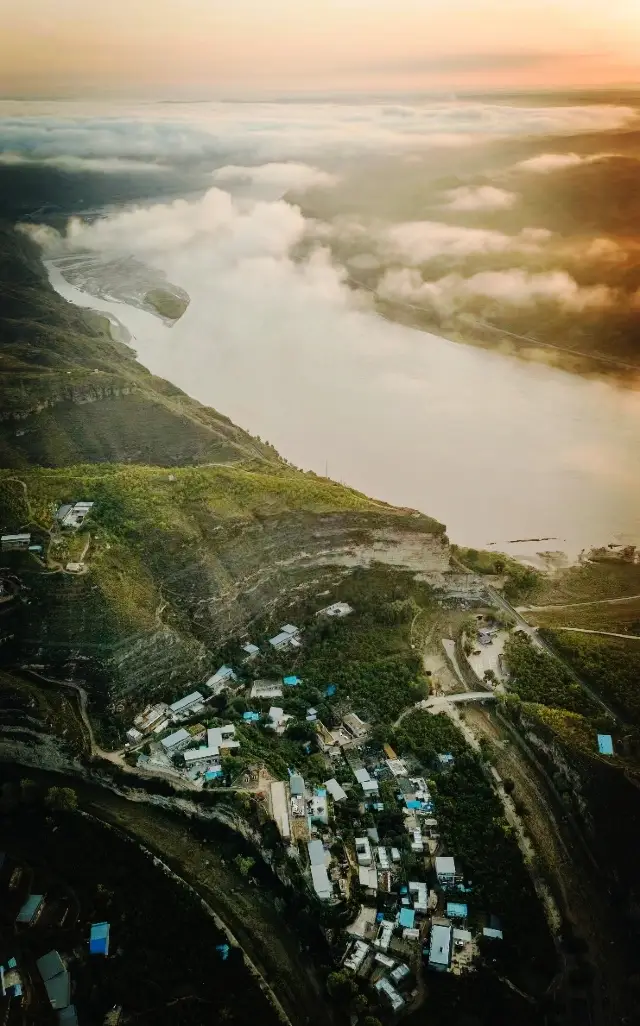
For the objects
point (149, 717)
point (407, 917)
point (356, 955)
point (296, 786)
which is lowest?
point (356, 955)

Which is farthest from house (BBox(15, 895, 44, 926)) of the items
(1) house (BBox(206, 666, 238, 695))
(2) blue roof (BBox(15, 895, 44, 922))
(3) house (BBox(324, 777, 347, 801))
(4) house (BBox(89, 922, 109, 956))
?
(3) house (BBox(324, 777, 347, 801))

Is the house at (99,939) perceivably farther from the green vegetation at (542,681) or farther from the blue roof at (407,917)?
the green vegetation at (542,681)

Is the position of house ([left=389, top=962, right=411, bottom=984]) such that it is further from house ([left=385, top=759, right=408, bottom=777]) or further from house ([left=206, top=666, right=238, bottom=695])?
house ([left=206, top=666, right=238, bottom=695])

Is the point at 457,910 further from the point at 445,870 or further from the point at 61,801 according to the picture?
the point at 61,801

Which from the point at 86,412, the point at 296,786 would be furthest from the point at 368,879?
the point at 86,412

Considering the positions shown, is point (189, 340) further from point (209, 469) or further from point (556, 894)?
point (556, 894)

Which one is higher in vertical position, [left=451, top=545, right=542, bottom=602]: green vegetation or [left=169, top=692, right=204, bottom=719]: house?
[left=451, top=545, right=542, bottom=602]: green vegetation
